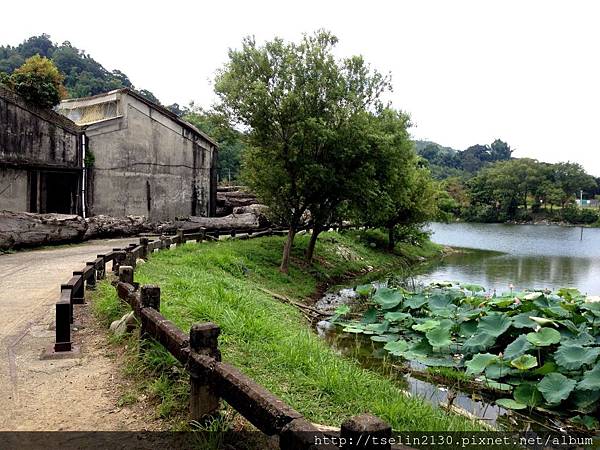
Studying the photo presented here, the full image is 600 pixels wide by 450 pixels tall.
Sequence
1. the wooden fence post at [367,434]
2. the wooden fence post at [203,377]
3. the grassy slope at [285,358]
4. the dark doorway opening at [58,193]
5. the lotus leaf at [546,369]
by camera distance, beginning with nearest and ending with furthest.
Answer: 1. the wooden fence post at [367,434]
2. the wooden fence post at [203,377]
3. the grassy slope at [285,358]
4. the lotus leaf at [546,369]
5. the dark doorway opening at [58,193]

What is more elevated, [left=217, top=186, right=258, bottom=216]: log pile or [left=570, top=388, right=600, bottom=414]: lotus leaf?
[left=217, top=186, right=258, bottom=216]: log pile

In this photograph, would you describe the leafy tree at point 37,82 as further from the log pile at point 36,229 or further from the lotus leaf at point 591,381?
the lotus leaf at point 591,381

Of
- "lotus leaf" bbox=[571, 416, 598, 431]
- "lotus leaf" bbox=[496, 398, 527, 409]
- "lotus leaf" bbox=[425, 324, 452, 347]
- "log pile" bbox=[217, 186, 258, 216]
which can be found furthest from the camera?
"log pile" bbox=[217, 186, 258, 216]

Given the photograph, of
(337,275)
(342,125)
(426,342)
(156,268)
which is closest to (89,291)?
(156,268)

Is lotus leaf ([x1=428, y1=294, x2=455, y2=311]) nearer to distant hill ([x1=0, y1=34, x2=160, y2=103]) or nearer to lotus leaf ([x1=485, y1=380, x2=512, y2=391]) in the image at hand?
lotus leaf ([x1=485, y1=380, x2=512, y2=391])

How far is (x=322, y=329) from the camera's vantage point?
455 inches

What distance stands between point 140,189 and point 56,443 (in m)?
18.8

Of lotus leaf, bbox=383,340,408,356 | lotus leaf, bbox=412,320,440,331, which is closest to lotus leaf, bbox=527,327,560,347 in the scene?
lotus leaf, bbox=412,320,440,331

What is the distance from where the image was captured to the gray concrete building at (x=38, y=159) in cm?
1555

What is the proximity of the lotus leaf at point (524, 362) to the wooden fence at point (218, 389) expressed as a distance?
514 cm

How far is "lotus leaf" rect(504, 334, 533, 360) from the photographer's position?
24.9ft

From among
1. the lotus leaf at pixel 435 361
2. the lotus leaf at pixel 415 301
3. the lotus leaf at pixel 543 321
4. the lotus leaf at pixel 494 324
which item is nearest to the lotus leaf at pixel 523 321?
the lotus leaf at pixel 494 324

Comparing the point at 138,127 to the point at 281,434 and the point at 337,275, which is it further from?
the point at 281,434

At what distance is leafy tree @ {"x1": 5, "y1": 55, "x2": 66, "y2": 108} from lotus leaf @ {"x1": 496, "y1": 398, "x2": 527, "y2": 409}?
16.9 m
